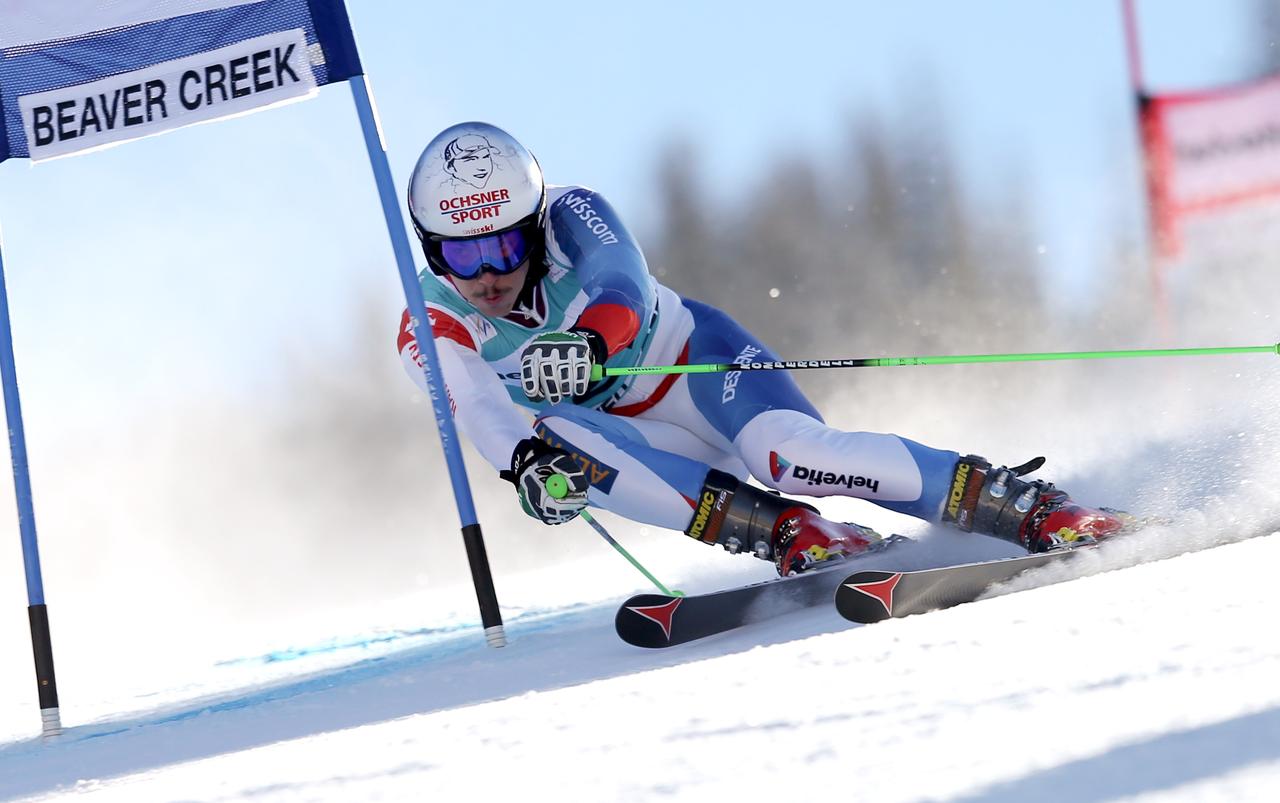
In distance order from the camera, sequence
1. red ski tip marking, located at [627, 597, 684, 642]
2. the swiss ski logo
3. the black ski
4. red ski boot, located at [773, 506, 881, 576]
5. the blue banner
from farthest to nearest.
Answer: the blue banner → the swiss ski logo → red ski boot, located at [773, 506, 881, 576] → red ski tip marking, located at [627, 597, 684, 642] → the black ski

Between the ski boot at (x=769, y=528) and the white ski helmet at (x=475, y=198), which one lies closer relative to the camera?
the ski boot at (x=769, y=528)

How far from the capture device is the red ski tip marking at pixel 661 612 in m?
2.98

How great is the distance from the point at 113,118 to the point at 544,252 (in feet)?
5.51

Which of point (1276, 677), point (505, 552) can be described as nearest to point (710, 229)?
point (505, 552)

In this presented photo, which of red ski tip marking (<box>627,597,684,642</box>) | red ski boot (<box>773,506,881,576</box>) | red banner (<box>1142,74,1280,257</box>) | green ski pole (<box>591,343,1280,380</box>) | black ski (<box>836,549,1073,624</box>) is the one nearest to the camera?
black ski (<box>836,549,1073,624</box>)

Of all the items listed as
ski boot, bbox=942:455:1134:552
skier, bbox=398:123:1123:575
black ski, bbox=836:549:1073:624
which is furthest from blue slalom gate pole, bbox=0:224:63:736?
ski boot, bbox=942:455:1134:552

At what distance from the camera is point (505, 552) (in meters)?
15.3

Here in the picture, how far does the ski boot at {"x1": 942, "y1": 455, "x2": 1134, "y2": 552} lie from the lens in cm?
305

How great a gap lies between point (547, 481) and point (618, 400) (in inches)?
22.2

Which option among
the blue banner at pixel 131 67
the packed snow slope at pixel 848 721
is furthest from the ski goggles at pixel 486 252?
the packed snow slope at pixel 848 721

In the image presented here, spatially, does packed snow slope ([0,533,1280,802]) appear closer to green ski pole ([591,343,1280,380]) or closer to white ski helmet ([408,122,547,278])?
green ski pole ([591,343,1280,380])

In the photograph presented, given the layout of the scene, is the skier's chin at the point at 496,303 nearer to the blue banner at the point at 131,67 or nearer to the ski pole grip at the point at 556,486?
the ski pole grip at the point at 556,486

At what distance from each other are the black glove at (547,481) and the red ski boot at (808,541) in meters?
0.62

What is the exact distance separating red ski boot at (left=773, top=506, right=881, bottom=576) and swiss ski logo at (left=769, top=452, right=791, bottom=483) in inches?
4.6
